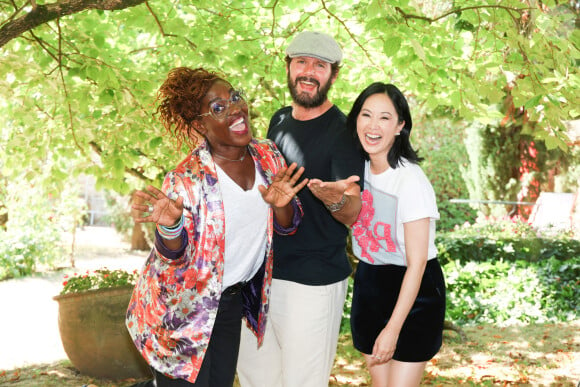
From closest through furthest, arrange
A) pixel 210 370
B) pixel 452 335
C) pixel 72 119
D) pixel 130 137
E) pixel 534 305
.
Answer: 1. pixel 210 370
2. pixel 72 119
3. pixel 130 137
4. pixel 452 335
5. pixel 534 305

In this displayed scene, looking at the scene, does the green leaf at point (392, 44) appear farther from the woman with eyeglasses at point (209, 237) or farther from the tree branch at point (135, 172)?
the tree branch at point (135, 172)

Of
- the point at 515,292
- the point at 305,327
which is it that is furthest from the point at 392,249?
the point at 515,292

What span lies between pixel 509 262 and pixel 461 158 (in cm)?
802

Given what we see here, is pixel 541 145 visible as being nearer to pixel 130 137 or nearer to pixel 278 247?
pixel 130 137

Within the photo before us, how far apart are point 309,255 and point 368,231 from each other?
0.32 metres

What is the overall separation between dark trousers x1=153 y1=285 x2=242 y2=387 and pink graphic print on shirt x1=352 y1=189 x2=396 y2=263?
25.3 inches

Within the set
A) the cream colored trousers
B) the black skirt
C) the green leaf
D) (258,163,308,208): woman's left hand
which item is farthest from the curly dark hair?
the green leaf

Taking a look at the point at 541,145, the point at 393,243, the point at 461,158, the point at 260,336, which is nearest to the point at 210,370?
the point at 260,336

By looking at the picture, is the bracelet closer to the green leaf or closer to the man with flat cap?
the man with flat cap

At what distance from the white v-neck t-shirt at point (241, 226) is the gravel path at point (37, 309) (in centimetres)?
560

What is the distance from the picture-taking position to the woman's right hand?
8.16 feet

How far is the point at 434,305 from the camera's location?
297cm

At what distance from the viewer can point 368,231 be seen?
304cm

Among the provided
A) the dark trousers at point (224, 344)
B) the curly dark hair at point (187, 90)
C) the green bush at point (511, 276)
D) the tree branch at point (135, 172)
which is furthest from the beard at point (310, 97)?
the green bush at point (511, 276)
